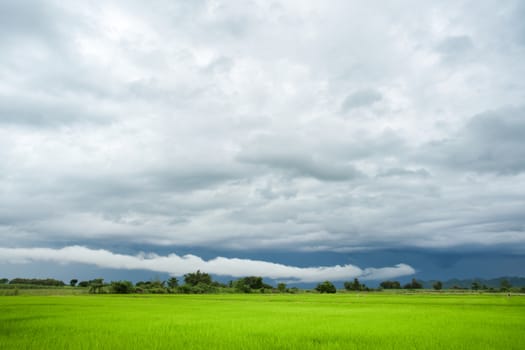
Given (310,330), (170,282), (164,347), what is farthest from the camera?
(170,282)

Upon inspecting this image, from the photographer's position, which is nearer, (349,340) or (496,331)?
(349,340)

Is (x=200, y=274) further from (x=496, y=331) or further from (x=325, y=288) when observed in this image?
(x=496, y=331)

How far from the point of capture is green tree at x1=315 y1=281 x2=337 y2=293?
10775 centimetres

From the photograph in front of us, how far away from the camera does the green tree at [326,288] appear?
107750mm

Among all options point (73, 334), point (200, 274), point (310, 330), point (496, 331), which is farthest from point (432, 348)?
point (200, 274)

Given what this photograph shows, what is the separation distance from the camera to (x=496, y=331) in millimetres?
15789

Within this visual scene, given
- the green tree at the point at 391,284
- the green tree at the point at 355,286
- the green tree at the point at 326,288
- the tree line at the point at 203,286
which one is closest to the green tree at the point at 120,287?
the tree line at the point at 203,286

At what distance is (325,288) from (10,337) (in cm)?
10177

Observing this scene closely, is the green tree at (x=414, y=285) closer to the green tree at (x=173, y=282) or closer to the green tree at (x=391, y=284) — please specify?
the green tree at (x=391, y=284)

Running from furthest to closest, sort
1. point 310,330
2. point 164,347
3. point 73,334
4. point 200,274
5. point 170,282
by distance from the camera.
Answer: point 200,274 → point 170,282 → point 310,330 → point 73,334 → point 164,347

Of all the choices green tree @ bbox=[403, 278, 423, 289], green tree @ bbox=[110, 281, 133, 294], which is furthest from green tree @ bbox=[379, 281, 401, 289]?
green tree @ bbox=[110, 281, 133, 294]

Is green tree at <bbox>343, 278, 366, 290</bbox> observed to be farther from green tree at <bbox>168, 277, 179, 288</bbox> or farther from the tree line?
green tree at <bbox>168, 277, 179, 288</bbox>

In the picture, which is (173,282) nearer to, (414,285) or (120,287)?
(120,287)

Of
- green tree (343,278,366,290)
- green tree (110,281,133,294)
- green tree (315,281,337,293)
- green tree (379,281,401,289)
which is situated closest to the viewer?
green tree (110,281,133,294)
